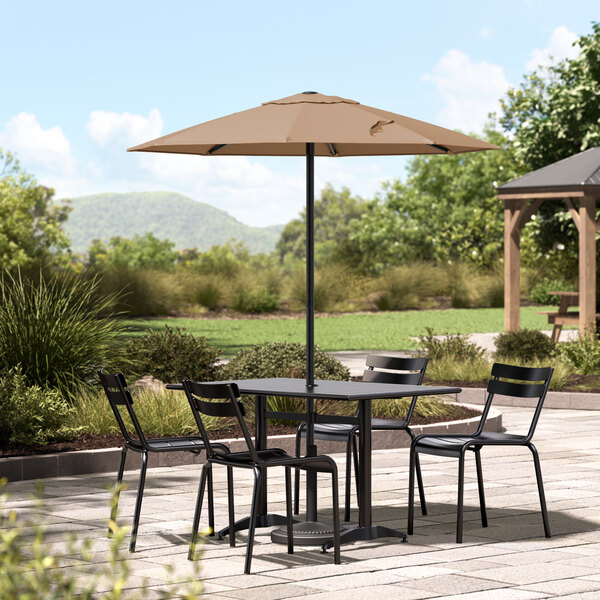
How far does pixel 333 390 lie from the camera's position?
6668mm

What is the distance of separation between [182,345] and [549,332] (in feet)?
49.6

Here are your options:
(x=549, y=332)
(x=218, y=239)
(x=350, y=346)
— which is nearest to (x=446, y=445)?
(x=350, y=346)

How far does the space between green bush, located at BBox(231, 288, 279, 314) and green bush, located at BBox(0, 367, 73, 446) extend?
22.8 m

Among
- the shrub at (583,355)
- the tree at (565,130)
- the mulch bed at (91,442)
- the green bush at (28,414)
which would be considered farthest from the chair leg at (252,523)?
the tree at (565,130)

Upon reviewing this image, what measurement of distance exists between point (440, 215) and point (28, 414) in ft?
145

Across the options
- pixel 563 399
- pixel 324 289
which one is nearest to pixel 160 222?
pixel 324 289

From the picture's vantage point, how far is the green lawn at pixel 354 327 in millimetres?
22219

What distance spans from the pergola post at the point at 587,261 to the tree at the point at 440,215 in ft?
79.1

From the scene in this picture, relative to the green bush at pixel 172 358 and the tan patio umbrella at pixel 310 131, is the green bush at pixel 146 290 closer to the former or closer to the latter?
the green bush at pixel 172 358

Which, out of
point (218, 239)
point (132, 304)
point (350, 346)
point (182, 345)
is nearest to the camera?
point (182, 345)

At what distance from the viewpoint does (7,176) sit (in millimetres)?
48312

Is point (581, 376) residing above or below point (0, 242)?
below

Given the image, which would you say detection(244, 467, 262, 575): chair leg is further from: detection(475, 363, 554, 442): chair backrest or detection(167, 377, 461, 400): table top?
detection(475, 363, 554, 442): chair backrest

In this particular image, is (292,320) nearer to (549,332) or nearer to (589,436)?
(549,332)
